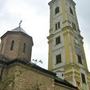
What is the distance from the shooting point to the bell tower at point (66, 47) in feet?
86.8

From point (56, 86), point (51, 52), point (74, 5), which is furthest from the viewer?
point (74, 5)

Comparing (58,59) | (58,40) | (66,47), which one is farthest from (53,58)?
(58,40)

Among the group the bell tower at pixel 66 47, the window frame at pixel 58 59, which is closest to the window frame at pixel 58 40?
the bell tower at pixel 66 47

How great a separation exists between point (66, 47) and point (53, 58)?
10.1 ft

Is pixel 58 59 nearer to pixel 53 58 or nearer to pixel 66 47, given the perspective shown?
pixel 53 58

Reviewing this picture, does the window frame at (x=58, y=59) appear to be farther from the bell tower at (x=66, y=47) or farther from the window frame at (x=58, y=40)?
the window frame at (x=58, y=40)

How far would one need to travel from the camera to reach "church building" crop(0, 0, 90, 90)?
1709 centimetres

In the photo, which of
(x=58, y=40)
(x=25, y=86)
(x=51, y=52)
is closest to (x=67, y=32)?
(x=58, y=40)

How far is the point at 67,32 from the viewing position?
3058cm

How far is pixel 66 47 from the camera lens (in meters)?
29.1

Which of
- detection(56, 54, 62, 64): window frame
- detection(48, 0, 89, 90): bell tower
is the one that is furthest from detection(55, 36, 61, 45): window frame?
detection(56, 54, 62, 64): window frame

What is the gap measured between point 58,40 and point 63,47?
2.50 m

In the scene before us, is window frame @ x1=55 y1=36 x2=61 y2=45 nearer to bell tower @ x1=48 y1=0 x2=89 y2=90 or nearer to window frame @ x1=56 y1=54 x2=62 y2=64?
bell tower @ x1=48 y1=0 x2=89 y2=90

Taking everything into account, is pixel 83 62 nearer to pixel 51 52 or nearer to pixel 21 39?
pixel 51 52
